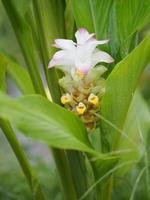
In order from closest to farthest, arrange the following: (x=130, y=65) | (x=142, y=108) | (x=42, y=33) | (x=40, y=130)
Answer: (x=40, y=130)
(x=130, y=65)
(x=42, y=33)
(x=142, y=108)

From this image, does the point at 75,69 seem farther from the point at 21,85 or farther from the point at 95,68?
the point at 21,85

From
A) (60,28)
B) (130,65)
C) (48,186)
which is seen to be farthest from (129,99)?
(48,186)

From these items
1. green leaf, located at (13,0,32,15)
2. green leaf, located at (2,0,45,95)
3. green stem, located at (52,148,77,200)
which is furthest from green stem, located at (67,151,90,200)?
green leaf, located at (13,0,32,15)

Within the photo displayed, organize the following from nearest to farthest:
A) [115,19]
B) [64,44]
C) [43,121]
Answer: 1. [43,121]
2. [64,44]
3. [115,19]

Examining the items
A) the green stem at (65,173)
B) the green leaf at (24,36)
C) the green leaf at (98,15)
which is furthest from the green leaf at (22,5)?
the green stem at (65,173)

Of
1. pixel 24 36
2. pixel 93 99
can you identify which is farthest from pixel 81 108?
pixel 24 36

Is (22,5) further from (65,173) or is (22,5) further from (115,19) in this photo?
(65,173)
